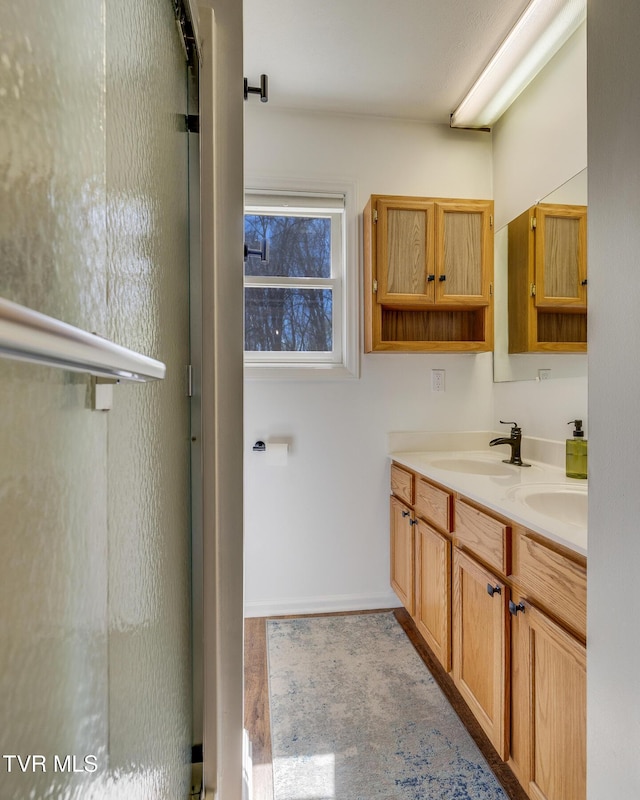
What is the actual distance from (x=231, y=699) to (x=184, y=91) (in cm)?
114

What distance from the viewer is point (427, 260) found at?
1.98 metres

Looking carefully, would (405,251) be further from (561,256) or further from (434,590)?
(434,590)

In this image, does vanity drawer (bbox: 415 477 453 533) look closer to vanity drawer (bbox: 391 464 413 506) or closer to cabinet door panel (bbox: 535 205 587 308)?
vanity drawer (bbox: 391 464 413 506)

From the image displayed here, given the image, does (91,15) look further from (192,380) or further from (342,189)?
(342,189)

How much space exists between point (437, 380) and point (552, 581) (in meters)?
1.35

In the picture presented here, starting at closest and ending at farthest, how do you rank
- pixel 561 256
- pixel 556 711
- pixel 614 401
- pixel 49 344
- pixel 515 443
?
pixel 49 344 < pixel 614 401 < pixel 556 711 < pixel 561 256 < pixel 515 443

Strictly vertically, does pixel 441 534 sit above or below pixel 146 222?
Answer: below

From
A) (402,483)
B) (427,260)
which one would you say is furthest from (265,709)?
(427,260)

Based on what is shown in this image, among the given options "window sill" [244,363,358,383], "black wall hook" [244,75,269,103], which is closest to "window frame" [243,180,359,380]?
"window sill" [244,363,358,383]

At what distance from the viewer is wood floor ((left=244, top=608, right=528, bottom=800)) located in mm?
1192

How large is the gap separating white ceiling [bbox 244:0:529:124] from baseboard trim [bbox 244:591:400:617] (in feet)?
8.11

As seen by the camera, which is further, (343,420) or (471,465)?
(343,420)

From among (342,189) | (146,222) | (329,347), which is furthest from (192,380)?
(342,189)

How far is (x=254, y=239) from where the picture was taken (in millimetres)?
2143
